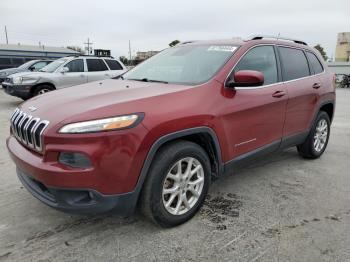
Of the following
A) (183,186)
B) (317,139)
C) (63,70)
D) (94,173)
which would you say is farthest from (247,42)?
(63,70)

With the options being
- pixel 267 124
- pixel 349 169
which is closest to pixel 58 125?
pixel 267 124

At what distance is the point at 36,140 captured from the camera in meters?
2.62

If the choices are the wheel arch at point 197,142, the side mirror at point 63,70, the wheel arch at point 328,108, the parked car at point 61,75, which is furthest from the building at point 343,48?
the wheel arch at point 197,142

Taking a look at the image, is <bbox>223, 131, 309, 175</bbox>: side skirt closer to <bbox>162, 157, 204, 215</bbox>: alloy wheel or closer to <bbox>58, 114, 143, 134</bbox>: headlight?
<bbox>162, 157, 204, 215</bbox>: alloy wheel

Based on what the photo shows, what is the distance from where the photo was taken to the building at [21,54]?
27719 millimetres

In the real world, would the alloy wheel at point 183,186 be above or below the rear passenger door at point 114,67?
below

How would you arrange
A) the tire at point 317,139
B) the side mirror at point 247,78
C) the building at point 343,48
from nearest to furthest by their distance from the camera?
the side mirror at point 247,78 < the tire at point 317,139 < the building at point 343,48

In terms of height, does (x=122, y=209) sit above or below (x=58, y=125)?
below

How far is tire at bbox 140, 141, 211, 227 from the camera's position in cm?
276

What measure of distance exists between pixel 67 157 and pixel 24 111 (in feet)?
3.00

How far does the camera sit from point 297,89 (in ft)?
14.3

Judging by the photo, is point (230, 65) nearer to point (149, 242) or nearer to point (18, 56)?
point (149, 242)

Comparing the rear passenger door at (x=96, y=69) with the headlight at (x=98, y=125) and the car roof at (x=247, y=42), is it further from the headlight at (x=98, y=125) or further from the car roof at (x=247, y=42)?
the headlight at (x=98, y=125)

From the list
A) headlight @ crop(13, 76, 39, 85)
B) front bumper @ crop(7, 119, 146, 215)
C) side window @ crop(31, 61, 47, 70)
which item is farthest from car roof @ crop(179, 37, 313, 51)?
side window @ crop(31, 61, 47, 70)
